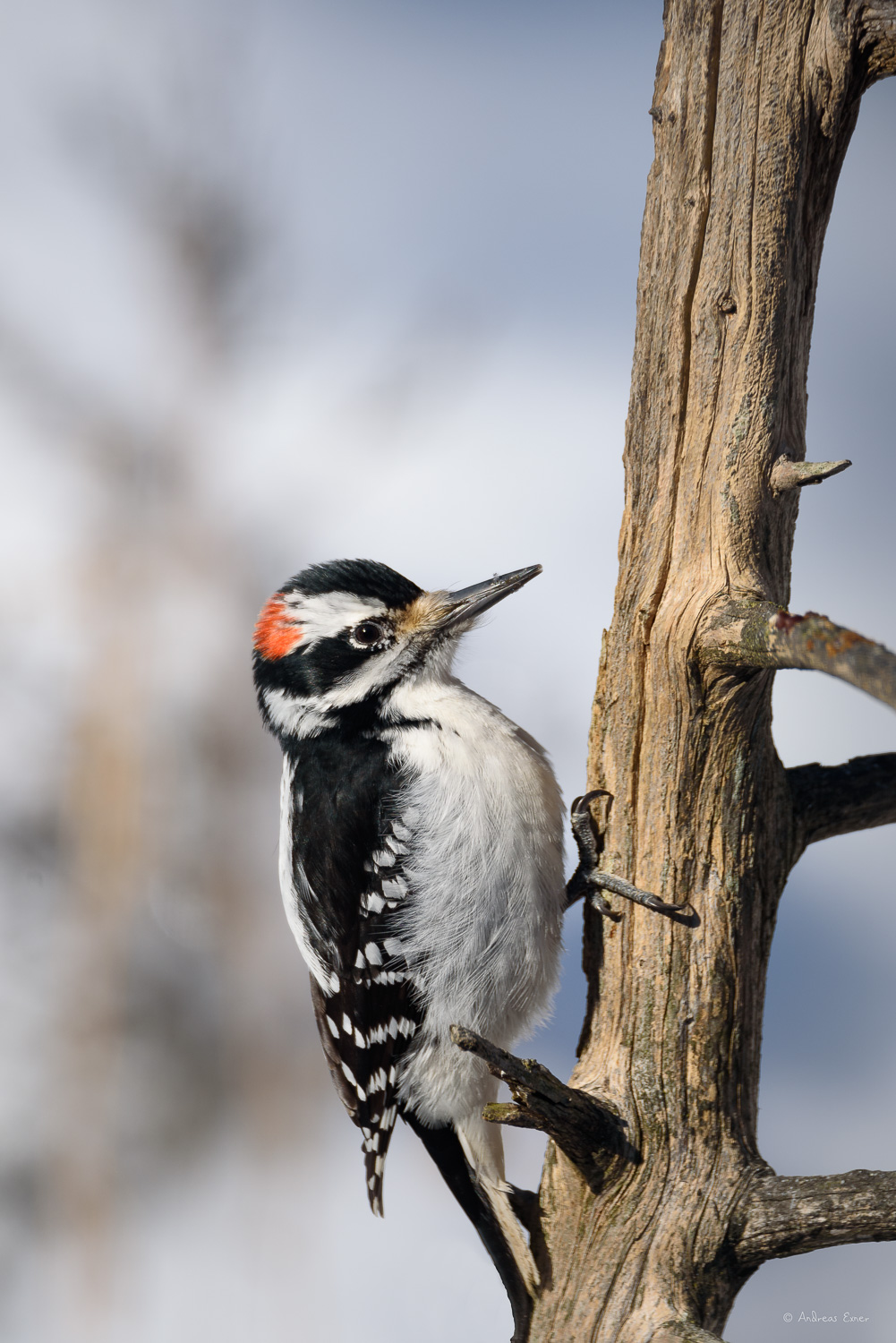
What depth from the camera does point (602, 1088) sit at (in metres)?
1.07

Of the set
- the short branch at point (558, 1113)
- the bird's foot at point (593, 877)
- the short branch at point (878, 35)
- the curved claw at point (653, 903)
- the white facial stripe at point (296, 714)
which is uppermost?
the short branch at point (878, 35)

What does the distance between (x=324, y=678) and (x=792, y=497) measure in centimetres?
64

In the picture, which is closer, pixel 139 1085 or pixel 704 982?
pixel 704 982

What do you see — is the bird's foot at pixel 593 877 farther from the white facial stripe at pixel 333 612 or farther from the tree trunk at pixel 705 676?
the white facial stripe at pixel 333 612

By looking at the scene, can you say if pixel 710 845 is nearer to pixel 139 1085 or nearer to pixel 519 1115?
pixel 519 1115

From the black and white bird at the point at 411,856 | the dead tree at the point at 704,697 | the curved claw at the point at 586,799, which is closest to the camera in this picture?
the dead tree at the point at 704,697

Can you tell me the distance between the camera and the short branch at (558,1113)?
873 millimetres

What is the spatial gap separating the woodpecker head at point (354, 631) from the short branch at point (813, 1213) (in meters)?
0.74

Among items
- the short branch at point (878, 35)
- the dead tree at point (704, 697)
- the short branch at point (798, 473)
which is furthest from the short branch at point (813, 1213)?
the short branch at point (878, 35)

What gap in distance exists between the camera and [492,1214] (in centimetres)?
122

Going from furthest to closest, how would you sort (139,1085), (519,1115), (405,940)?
(139,1085) → (405,940) → (519,1115)

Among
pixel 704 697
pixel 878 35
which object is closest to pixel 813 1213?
pixel 704 697

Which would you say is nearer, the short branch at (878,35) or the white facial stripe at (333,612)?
the short branch at (878,35)

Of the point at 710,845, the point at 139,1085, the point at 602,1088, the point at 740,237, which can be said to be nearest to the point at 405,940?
the point at 602,1088
